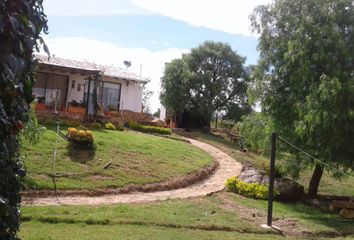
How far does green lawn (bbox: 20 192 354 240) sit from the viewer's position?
30.0 ft

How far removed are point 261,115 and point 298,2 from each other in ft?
14.0

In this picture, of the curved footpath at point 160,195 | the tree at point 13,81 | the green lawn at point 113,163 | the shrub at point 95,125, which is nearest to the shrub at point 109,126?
the shrub at point 95,125

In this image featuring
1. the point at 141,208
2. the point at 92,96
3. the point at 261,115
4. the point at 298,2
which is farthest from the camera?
the point at 92,96

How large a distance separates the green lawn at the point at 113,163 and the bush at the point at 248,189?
2125mm

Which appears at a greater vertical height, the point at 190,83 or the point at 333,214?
the point at 190,83

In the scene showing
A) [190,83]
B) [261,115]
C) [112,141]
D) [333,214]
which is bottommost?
[333,214]

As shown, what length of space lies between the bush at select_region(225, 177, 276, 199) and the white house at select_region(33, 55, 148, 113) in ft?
35.1

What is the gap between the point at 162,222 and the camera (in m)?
10.6

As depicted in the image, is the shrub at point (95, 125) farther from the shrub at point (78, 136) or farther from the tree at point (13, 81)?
the tree at point (13, 81)

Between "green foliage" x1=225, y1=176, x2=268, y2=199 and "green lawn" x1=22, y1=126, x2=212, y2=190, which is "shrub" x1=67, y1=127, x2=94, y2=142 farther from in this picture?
"green foliage" x1=225, y1=176, x2=268, y2=199

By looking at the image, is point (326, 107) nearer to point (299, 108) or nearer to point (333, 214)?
point (299, 108)

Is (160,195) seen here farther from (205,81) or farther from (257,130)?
(205,81)

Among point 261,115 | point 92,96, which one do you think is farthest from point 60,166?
point 92,96

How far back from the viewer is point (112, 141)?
20.0 m
